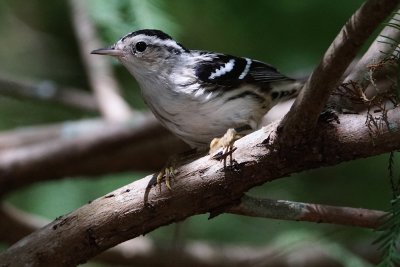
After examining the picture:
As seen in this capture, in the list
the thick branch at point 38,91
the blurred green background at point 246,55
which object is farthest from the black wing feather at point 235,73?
the thick branch at point 38,91

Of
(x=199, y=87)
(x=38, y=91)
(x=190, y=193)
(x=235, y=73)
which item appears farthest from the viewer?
(x=38, y=91)

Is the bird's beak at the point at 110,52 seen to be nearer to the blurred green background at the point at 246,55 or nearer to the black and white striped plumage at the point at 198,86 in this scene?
the black and white striped plumage at the point at 198,86

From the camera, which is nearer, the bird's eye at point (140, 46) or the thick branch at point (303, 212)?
the thick branch at point (303, 212)

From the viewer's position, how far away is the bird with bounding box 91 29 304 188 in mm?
2459

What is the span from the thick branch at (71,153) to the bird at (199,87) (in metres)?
0.83

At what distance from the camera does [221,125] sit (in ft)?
8.16

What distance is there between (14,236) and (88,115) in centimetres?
136

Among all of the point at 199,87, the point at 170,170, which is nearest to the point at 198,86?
the point at 199,87

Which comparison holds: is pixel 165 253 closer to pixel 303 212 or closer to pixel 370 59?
pixel 303 212

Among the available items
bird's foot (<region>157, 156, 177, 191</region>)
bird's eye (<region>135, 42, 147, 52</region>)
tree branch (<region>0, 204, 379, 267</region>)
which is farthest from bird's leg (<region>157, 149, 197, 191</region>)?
tree branch (<region>0, 204, 379, 267</region>)

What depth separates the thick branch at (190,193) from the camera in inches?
68.7

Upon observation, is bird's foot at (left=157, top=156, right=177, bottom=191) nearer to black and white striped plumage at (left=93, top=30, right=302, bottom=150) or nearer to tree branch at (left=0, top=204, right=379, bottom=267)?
black and white striped plumage at (left=93, top=30, right=302, bottom=150)

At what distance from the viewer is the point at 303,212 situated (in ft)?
6.66

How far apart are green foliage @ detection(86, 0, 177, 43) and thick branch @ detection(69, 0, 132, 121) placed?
71 cm
